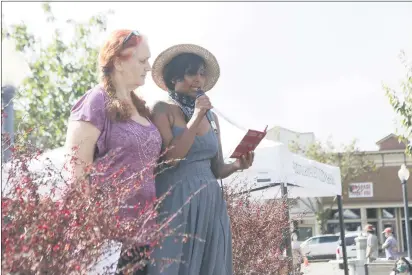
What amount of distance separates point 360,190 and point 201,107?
45.1m

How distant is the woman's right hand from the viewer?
307cm

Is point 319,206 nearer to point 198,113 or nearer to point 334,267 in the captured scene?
point 334,267

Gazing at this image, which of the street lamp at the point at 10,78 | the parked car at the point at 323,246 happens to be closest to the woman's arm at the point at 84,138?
the street lamp at the point at 10,78

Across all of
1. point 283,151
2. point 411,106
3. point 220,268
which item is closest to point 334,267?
point 411,106

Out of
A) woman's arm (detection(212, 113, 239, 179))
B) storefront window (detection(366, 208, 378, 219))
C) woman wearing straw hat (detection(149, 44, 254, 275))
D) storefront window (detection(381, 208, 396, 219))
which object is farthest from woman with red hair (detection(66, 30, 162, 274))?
storefront window (detection(366, 208, 378, 219))

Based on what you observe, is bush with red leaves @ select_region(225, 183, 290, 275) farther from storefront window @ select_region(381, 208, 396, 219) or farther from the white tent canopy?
storefront window @ select_region(381, 208, 396, 219)

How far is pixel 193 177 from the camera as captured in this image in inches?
127

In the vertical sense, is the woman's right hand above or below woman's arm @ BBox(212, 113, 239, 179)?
above

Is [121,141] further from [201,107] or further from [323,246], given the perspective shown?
[323,246]

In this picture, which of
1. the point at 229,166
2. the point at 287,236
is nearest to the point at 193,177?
the point at 229,166

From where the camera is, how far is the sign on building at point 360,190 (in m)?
46.8

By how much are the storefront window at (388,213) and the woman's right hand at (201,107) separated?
45094 millimetres

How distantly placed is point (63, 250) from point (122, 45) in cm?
116

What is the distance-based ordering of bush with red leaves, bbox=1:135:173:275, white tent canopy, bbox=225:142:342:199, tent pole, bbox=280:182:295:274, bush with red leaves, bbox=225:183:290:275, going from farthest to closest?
white tent canopy, bbox=225:142:342:199, tent pole, bbox=280:182:295:274, bush with red leaves, bbox=225:183:290:275, bush with red leaves, bbox=1:135:173:275
